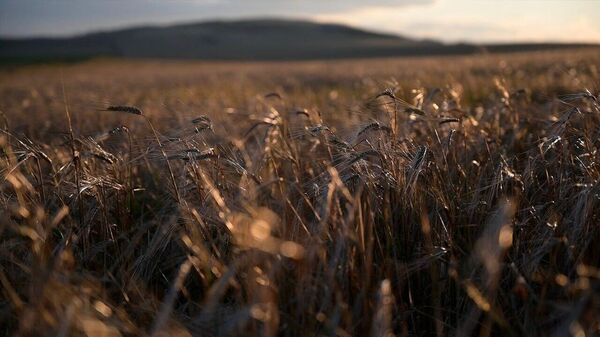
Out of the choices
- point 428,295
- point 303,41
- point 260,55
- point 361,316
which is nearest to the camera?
point 361,316

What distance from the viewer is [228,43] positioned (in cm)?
7100

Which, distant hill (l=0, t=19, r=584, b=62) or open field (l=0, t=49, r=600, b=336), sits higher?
open field (l=0, t=49, r=600, b=336)

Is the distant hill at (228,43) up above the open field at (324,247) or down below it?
below

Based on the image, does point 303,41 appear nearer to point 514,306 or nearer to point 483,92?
point 483,92

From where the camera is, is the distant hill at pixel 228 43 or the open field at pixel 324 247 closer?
the open field at pixel 324 247

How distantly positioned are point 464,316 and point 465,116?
1582 mm

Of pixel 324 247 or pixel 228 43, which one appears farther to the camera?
pixel 228 43

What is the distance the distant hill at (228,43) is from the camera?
55.4 metres

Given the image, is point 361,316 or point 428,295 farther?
point 428,295

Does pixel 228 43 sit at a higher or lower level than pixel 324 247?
lower

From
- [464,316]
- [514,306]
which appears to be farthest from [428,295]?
[514,306]

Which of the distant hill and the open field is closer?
the open field

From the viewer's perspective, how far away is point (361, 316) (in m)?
1.71

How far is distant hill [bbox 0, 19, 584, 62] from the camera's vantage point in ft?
182
